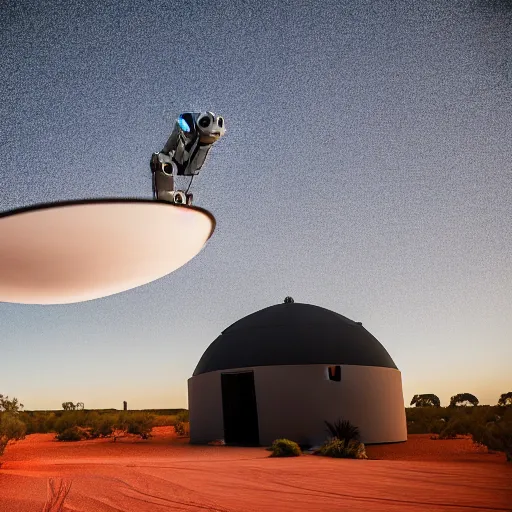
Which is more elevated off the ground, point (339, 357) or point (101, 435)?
point (339, 357)

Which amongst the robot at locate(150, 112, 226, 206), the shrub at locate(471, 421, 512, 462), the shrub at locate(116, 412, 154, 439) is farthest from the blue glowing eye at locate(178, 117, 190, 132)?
the shrub at locate(116, 412, 154, 439)

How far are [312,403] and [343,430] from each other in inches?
41.9

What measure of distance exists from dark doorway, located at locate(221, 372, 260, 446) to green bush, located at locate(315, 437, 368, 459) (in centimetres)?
270

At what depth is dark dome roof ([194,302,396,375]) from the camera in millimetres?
14242

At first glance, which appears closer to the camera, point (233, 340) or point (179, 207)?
point (179, 207)

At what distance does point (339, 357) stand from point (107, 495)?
9.26 metres

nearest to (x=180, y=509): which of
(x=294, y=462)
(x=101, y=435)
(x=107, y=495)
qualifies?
(x=107, y=495)

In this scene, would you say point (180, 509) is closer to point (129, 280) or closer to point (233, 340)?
point (129, 280)

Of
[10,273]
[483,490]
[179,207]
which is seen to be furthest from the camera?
[483,490]

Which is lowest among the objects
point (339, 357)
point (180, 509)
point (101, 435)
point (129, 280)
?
point (101, 435)

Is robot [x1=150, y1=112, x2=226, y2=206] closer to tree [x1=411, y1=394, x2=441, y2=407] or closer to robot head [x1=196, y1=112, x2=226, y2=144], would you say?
robot head [x1=196, y1=112, x2=226, y2=144]

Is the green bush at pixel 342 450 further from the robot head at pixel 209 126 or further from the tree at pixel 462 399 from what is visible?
the tree at pixel 462 399

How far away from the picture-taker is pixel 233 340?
1552 cm

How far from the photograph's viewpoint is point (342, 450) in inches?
446
